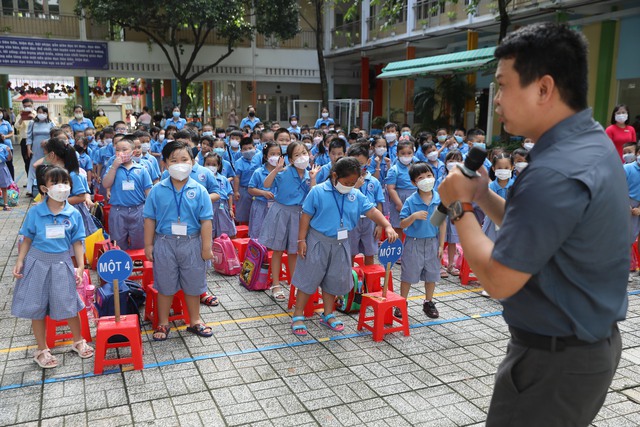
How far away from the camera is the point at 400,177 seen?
7.04 metres

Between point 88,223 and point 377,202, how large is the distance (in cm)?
326

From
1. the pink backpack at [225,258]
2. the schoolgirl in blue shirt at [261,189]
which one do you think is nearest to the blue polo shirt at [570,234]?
the schoolgirl in blue shirt at [261,189]

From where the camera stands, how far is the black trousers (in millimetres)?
1729

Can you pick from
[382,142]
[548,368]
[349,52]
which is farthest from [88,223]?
[349,52]

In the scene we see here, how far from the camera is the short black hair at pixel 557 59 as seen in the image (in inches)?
66.1

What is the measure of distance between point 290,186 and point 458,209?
416 cm

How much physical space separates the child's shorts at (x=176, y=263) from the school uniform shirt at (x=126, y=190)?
1848 mm

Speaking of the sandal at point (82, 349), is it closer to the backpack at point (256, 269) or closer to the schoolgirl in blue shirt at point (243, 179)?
the backpack at point (256, 269)

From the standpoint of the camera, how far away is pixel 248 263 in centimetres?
611

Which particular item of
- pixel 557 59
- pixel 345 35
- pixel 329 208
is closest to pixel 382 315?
pixel 329 208

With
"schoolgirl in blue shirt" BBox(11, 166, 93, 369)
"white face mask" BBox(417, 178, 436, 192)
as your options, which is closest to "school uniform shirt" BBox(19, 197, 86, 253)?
"schoolgirl in blue shirt" BBox(11, 166, 93, 369)

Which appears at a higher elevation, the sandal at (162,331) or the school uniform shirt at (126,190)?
the school uniform shirt at (126,190)

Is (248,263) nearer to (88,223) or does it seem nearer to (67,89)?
(88,223)

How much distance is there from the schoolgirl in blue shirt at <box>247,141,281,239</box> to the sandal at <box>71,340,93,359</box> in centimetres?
292
